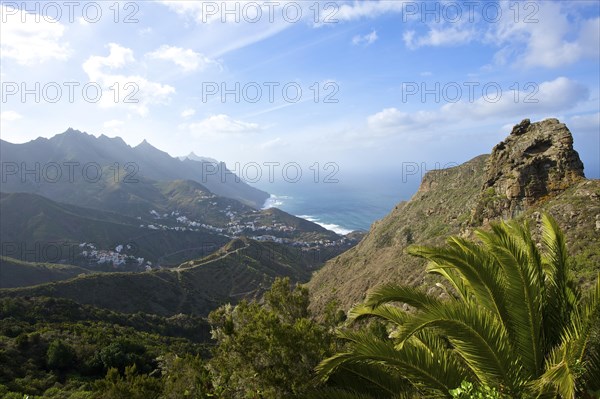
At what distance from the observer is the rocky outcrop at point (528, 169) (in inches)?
961

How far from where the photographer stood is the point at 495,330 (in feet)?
16.1

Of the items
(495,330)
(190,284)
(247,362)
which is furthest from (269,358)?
(190,284)

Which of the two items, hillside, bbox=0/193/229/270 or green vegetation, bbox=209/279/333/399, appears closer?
green vegetation, bbox=209/279/333/399

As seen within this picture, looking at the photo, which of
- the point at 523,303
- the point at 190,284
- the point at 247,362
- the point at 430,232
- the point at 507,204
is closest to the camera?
the point at 523,303

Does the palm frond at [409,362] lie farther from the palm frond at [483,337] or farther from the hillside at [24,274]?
the hillside at [24,274]

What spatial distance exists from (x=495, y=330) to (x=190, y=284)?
253ft

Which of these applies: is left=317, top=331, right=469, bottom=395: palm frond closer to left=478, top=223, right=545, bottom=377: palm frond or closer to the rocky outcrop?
left=478, top=223, right=545, bottom=377: palm frond

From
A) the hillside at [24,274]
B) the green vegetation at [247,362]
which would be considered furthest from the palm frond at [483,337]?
the hillside at [24,274]

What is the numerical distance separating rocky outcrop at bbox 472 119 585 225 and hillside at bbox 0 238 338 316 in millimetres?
46353

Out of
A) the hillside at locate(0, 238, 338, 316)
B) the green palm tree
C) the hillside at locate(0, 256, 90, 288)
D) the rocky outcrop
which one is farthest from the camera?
the hillside at locate(0, 256, 90, 288)

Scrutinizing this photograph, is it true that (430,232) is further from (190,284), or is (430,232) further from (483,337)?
(190,284)

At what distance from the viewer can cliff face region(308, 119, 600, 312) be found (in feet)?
65.3

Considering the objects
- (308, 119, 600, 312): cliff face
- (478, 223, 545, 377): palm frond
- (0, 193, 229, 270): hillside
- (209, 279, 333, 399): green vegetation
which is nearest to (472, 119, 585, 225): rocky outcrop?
(308, 119, 600, 312): cliff face

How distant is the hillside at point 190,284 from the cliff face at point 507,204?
2732 cm
